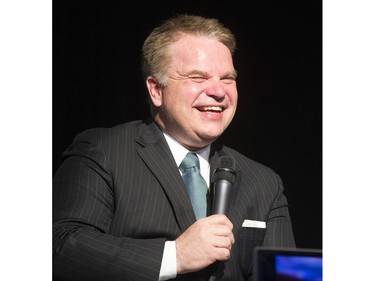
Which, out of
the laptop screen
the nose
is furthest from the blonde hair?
the laptop screen

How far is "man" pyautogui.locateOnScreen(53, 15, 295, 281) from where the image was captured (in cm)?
193

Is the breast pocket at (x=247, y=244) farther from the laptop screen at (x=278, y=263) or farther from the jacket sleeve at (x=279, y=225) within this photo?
the laptop screen at (x=278, y=263)

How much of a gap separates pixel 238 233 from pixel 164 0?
736mm

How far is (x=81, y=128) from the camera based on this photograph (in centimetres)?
207

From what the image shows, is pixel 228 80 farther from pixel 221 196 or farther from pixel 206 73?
pixel 221 196

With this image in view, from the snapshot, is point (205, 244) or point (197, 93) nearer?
point (205, 244)

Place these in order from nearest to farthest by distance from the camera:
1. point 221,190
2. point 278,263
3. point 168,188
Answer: point 278,263, point 221,190, point 168,188

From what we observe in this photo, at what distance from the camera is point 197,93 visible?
205cm

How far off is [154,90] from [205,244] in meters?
0.50

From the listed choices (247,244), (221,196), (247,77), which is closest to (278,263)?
(221,196)

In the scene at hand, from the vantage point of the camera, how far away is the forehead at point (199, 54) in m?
2.04
